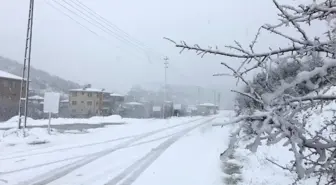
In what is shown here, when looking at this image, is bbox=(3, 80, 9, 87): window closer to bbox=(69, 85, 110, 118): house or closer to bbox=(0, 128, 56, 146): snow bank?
bbox=(69, 85, 110, 118): house

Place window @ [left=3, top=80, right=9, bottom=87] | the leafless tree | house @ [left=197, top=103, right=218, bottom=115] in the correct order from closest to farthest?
the leafless tree < window @ [left=3, top=80, right=9, bottom=87] < house @ [left=197, top=103, right=218, bottom=115]

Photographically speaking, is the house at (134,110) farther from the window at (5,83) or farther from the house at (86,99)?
the window at (5,83)

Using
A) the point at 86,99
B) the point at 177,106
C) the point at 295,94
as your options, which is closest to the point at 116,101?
the point at 86,99

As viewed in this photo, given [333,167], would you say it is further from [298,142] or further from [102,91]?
[102,91]

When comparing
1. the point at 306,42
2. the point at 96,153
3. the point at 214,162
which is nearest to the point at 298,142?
the point at 306,42

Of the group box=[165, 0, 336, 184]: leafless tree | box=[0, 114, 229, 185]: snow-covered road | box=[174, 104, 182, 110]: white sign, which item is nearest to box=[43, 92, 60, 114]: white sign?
box=[0, 114, 229, 185]: snow-covered road

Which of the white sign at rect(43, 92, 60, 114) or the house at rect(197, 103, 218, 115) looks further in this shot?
the house at rect(197, 103, 218, 115)

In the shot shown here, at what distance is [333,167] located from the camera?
2369mm

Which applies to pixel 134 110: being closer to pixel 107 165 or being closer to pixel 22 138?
pixel 22 138

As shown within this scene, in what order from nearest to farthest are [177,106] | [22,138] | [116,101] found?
1. [22,138]
2. [116,101]
3. [177,106]

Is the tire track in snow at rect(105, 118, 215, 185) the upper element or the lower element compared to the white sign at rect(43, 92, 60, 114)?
lower

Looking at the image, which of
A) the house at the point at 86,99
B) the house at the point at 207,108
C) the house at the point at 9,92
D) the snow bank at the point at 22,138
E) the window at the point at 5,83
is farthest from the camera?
the house at the point at 207,108

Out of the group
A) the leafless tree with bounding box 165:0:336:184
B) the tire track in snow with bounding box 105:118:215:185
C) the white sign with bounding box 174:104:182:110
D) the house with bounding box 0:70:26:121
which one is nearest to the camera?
the leafless tree with bounding box 165:0:336:184

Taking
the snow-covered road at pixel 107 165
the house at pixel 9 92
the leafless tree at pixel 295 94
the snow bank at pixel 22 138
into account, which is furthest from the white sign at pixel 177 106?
the leafless tree at pixel 295 94
